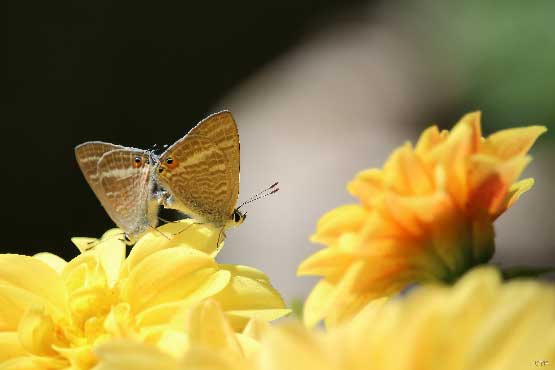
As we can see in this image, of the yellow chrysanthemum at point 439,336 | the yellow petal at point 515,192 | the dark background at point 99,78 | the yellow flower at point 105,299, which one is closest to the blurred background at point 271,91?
the dark background at point 99,78

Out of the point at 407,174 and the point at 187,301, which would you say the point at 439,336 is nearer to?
the point at 407,174

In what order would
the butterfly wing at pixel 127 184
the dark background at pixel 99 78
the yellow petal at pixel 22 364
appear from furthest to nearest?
the dark background at pixel 99 78 → the butterfly wing at pixel 127 184 → the yellow petal at pixel 22 364

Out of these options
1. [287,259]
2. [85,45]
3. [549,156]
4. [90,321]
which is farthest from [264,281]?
[85,45]

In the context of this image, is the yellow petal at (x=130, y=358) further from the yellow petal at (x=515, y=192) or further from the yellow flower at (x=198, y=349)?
the yellow petal at (x=515, y=192)

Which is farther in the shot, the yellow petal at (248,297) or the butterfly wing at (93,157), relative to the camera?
the butterfly wing at (93,157)

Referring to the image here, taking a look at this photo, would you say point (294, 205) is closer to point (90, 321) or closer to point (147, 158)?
point (147, 158)

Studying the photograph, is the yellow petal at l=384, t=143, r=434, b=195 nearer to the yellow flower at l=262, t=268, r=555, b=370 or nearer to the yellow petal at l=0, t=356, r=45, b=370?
the yellow flower at l=262, t=268, r=555, b=370

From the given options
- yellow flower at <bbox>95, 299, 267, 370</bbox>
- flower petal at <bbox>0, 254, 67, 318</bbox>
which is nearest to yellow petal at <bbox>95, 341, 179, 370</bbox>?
yellow flower at <bbox>95, 299, 267, 370</bbox>
